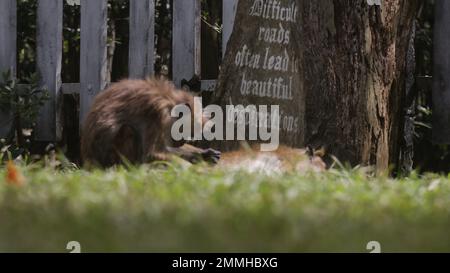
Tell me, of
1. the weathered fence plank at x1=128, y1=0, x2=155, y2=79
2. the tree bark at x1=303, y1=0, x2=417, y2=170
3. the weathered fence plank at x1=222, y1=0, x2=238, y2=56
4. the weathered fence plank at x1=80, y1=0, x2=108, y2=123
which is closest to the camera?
the tree bark at x1=303, y1=0, x2=417, y2=170

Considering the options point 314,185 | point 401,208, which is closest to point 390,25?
point 314,185

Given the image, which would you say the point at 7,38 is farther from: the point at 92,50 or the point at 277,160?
the point at 277,160

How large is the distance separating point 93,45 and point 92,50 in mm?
43

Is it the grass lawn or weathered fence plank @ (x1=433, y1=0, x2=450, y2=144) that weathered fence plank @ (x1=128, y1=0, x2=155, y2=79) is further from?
the grass lawn

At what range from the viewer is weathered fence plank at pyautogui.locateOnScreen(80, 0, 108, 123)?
7852 mm

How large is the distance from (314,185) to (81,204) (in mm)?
1229

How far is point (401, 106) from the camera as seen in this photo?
6.85 meters

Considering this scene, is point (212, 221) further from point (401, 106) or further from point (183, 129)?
point (401, 106)

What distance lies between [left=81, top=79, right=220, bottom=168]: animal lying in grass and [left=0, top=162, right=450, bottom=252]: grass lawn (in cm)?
171

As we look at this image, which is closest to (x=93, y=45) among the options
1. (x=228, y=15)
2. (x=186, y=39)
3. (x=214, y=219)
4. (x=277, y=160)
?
(x=186, y=39)

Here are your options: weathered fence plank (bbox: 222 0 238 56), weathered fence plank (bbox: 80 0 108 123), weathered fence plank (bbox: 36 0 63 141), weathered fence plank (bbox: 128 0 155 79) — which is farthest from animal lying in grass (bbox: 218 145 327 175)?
weathered fence plank (bbox: 36 0 63 141)

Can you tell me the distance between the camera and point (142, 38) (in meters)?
7.67

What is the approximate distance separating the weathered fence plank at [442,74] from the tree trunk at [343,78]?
2.64 ft
